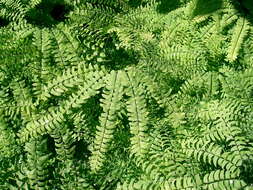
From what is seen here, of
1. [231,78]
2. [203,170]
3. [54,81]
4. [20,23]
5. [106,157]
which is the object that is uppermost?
[20,23]

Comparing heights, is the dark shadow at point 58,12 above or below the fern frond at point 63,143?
above

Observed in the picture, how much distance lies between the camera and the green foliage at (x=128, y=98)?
7.73 ft

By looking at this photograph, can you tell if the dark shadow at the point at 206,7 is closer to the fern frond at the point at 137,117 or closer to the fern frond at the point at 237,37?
the fern frond at the point at 237,37

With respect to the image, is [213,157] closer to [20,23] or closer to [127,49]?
[127,49]

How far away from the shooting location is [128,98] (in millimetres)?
2645

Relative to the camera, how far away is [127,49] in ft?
9.62

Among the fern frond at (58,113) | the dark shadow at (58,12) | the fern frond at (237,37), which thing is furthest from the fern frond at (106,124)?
the dark shadow at (58,12)

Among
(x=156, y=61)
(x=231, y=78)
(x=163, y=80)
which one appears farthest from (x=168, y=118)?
(x=231, y=78)

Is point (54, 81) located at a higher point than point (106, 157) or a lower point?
higher

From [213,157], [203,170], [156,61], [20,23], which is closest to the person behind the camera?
→ [213,157]

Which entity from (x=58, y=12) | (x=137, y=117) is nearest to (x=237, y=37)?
(x=137, y=117)

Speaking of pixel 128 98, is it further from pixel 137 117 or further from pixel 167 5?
pixel 167 5

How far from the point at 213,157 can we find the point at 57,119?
3.47ft

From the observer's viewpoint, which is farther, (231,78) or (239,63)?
(239,63)
